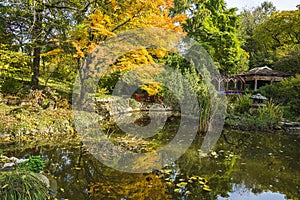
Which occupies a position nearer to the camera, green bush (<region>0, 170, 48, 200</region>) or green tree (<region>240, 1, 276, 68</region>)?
green bush (<region>0, 170, 48, 200</region>)

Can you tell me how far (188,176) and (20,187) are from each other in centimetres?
244

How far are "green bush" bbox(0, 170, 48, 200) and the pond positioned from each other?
1.75 ft

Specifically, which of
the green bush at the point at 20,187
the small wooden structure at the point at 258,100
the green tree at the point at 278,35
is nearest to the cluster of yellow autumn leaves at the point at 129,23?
the small wooden structure at the point at 258,100

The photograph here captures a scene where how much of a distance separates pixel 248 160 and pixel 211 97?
8.46 feet

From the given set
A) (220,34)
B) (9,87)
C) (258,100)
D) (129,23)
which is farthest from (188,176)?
(220,34)

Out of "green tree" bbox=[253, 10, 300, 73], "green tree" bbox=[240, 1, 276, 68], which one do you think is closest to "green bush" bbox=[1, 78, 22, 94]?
"green tree" bbox=[253, 10, 300, 73]

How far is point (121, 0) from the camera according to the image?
18.4ft

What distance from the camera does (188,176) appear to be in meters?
4.02

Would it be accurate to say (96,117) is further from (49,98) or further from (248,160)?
(248,160)

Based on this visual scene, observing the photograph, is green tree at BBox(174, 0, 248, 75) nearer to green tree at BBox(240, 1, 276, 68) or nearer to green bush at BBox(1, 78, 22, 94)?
green tree at BBox(240, 1, 276, 68)

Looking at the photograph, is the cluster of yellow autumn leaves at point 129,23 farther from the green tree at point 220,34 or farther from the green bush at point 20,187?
the green tree at point 220,34

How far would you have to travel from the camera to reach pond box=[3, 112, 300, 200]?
3377 millimetres

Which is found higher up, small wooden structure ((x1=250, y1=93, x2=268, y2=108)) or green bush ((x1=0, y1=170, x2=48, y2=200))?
small wooden structure ((x1=250, y1=93, x2=268, y2=108))

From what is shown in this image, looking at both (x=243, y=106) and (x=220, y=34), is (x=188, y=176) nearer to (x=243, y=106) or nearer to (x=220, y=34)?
(x=243, y=106)
